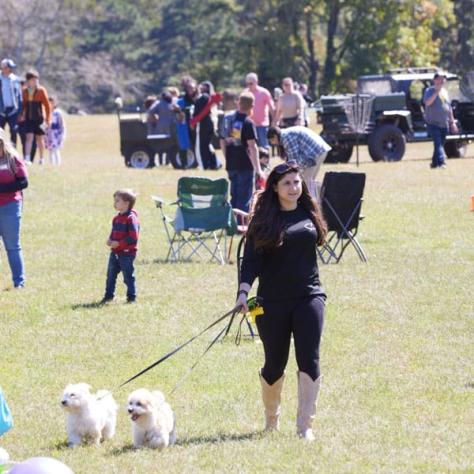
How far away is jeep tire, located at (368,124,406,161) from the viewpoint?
28516 millimetres

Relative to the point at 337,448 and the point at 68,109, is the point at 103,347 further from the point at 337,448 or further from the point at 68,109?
the point at 68,109

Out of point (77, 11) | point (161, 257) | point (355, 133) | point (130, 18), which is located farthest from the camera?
point (130, 18)

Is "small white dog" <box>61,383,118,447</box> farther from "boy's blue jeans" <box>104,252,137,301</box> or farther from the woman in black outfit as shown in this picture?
"boy's blue jeans" <box>104,252,137,301</box>

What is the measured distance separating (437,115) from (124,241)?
584 inches

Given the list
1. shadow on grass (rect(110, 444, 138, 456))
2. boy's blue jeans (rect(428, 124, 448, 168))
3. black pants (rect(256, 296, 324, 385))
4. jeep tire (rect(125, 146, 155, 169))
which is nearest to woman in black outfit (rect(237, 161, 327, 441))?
black pants (rect(256, 296, 324, 385))

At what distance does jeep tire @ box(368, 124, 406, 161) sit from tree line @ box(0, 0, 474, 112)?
→ 3007cm

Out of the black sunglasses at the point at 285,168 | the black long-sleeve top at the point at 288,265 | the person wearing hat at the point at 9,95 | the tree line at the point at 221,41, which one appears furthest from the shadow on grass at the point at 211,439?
the tree line at the point at 221,41

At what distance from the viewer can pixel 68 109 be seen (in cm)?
7925

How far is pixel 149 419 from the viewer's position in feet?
23.9

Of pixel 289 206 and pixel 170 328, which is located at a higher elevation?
pixel 289 206

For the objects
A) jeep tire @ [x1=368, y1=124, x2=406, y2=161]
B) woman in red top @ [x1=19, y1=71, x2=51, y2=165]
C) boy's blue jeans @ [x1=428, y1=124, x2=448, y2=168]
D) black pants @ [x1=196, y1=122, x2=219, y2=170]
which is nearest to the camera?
woman in red top @ [x1=19, y1=71, x2=51, y2=165]

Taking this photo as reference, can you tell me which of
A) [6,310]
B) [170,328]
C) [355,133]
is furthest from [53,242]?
[355,133]

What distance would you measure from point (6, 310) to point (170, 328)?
6.35ft

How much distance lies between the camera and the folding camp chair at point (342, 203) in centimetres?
1488
